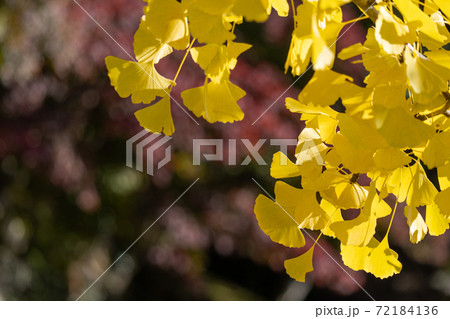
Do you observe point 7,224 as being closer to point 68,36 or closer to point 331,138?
point 68,36

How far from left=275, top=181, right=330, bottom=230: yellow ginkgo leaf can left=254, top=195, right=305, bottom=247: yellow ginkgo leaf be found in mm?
27

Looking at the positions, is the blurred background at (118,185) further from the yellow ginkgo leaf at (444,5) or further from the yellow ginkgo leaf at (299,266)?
the yellow ginkgo leaf at (444,5)

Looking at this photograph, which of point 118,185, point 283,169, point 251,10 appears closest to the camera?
point 251,10

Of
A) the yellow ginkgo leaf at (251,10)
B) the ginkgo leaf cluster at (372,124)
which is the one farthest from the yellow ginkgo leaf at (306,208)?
the yellow ginkgo leaf at (251,10)

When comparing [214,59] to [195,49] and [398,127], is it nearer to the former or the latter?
[195,49]

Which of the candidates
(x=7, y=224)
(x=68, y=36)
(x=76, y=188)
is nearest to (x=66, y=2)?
(x=68, y=36)

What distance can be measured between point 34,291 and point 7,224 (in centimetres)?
34

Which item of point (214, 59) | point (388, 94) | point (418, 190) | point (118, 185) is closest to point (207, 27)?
point (214, 59)

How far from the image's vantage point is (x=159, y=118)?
59 centimetres

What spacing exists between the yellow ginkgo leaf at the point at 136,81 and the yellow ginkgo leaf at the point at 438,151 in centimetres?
25

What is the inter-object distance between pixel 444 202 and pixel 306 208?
0.41 ft

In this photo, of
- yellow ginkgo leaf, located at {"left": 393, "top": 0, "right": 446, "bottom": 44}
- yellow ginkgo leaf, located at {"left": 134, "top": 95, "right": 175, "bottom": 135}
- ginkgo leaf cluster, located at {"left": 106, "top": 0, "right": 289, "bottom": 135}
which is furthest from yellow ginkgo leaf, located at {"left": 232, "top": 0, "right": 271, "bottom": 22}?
yellow ginkgo leaf, located at {"left": 134, "top": 95, "right": 175, "bottom": 135}

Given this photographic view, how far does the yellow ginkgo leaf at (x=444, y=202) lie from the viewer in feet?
1.64
